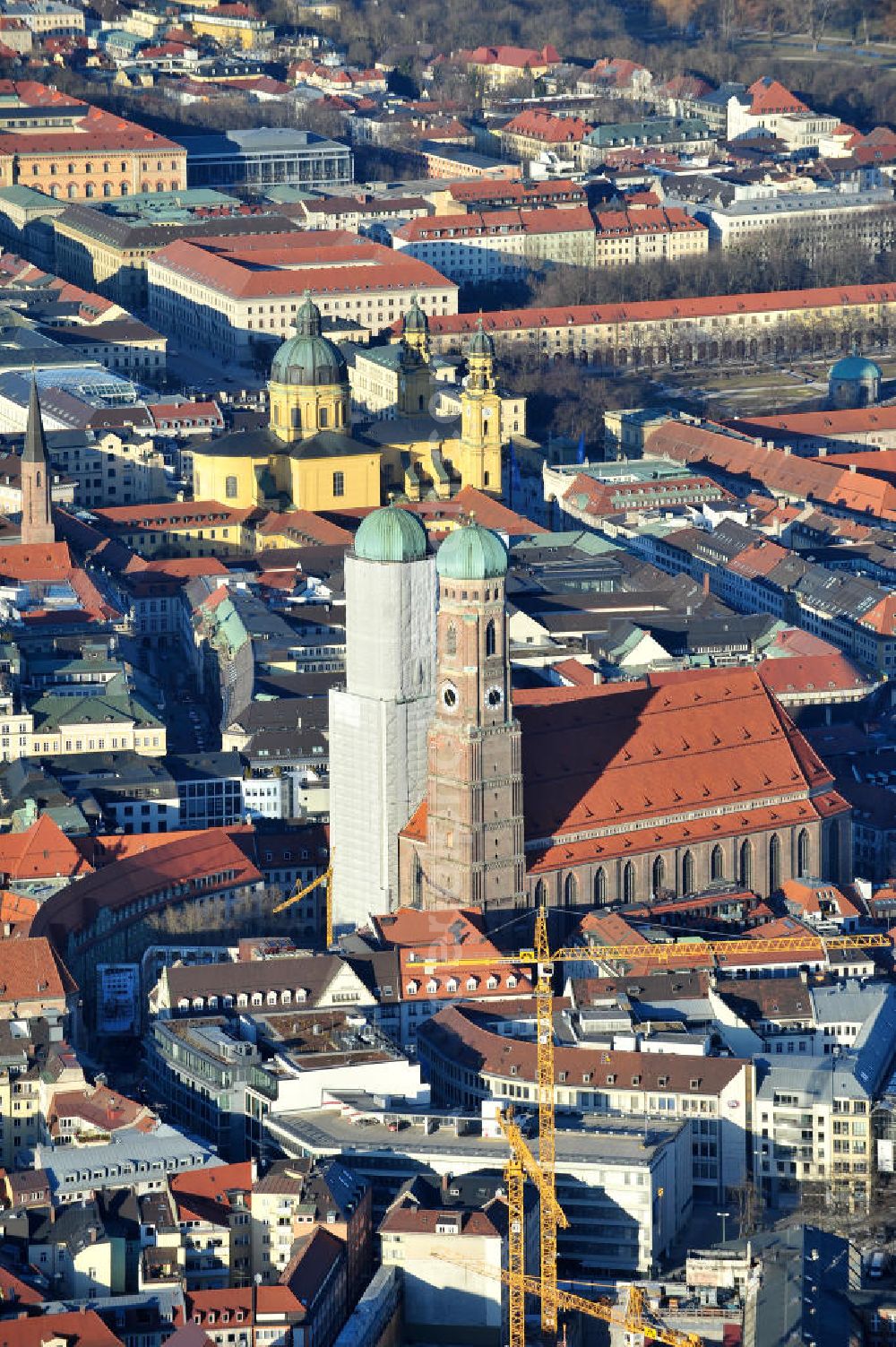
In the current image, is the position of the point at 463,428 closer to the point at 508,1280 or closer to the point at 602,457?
the point at 602,457

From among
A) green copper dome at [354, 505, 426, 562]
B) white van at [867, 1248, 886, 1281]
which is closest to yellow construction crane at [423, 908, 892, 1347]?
white van at [867, 1248, 886, 1281]

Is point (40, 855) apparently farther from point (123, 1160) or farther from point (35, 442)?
point (35, 442)

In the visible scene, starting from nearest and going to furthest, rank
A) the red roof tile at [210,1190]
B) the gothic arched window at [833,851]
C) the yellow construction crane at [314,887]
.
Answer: the red roof tile at [210,1190] < the yellow construction crane at [314,887] < the gothic arched window at [833,851]

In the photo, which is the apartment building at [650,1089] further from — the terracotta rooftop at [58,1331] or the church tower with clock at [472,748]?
the terracotta rooftop at [58,1331]

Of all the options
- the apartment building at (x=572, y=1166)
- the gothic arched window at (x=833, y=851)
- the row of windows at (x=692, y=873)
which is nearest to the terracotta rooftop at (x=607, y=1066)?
the apartment building at (x=572, y=1166)

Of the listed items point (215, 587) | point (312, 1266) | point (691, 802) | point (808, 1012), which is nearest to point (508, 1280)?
point (312, 1266)
